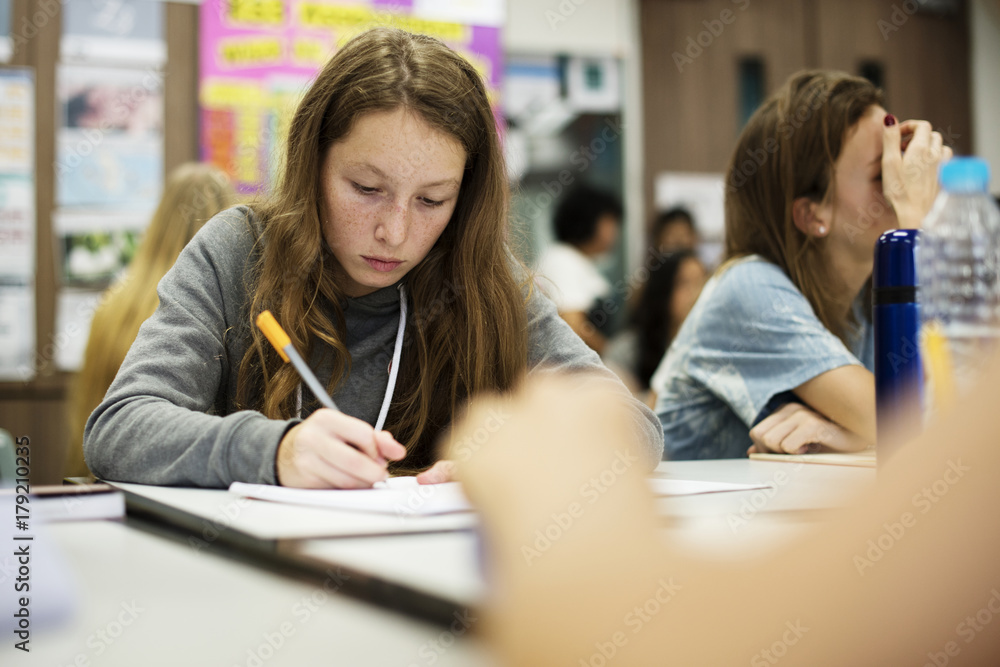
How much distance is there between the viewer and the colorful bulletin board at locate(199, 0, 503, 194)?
3.02 metres

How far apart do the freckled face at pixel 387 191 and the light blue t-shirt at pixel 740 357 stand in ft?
1.95

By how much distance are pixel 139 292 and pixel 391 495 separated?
1.36 m

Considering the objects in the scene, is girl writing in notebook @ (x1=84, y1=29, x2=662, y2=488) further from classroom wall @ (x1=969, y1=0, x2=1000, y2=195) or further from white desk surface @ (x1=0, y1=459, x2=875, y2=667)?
classroom wall @ (x1=969, y1=0, x2=1000, y2=195)

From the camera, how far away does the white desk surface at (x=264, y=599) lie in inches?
17.3

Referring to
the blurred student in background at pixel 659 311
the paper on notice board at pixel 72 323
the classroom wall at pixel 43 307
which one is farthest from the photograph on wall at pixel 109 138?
the blurred student in background at pixel 659 311

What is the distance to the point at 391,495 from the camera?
0.77 meters

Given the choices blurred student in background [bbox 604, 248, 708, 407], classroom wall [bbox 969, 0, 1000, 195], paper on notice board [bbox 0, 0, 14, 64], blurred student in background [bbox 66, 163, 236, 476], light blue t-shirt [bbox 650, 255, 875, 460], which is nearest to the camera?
light blue t-shirt [bbox 650, 255, 875, 460]

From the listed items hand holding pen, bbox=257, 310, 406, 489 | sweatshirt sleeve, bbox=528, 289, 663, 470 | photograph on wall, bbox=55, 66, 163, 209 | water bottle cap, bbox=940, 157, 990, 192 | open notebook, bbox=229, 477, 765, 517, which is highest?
photograph on wall, bbox=55, 66, 163, 209

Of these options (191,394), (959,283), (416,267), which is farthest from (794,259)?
(191,394)

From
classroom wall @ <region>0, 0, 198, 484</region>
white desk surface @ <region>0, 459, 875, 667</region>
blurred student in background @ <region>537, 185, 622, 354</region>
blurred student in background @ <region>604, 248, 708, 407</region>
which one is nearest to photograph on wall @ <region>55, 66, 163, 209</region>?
classroom wall @ <region>0, 0, 198, 484</region>

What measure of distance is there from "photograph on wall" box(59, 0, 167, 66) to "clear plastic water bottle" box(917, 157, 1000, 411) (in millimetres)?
2509

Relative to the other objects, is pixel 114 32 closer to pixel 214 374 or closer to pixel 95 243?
pixel 95 243

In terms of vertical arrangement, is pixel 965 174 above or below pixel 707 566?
above

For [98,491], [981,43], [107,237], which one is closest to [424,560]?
[98,491]
